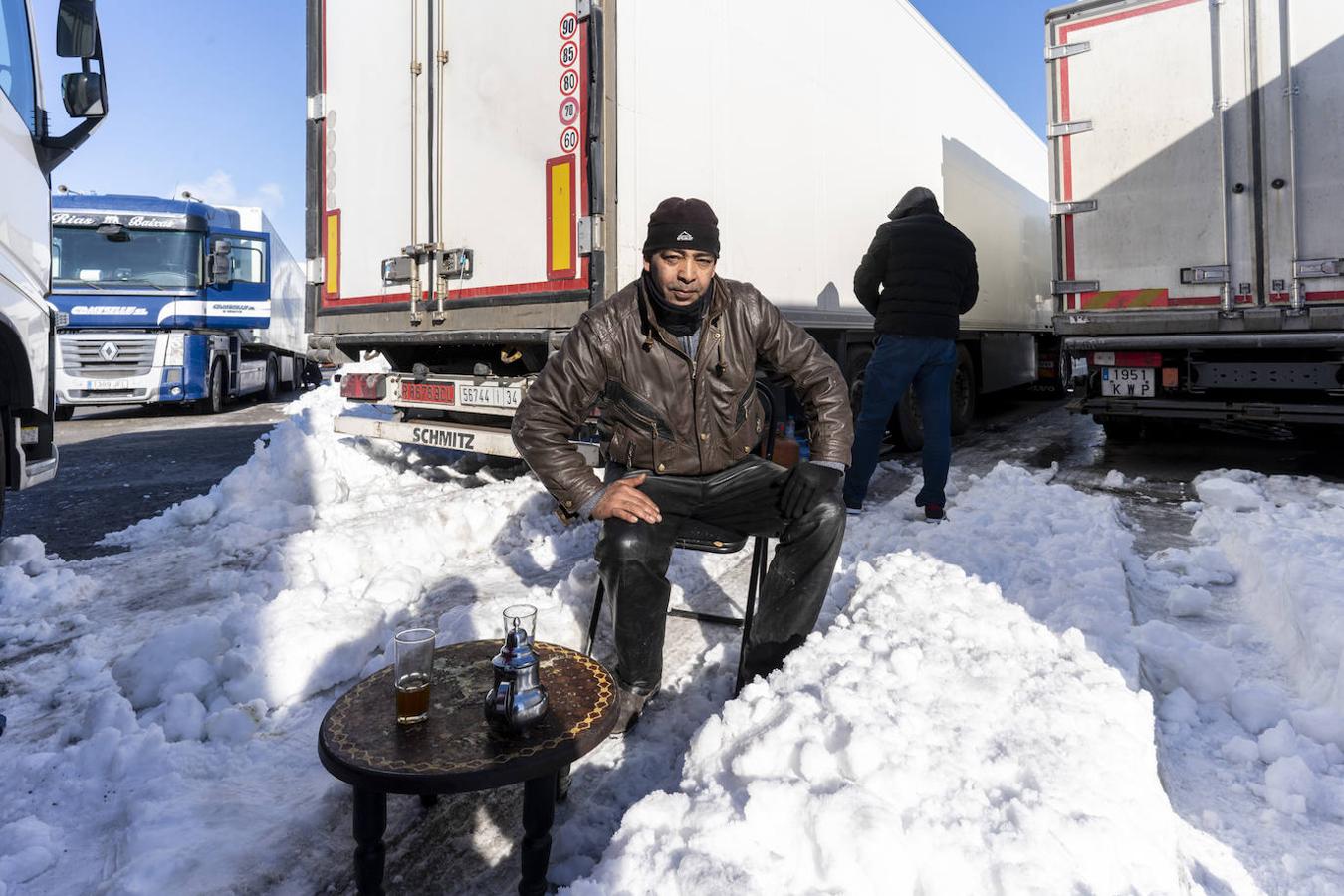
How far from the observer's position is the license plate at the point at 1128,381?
6430 mm

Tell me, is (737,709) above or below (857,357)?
below

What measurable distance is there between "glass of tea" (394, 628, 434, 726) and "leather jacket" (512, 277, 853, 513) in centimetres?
67

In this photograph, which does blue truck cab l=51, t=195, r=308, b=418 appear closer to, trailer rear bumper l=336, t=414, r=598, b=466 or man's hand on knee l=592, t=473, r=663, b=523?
trailer rear bumper l=336, t=414, r=598, b=466

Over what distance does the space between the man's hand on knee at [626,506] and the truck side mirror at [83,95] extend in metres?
3.35

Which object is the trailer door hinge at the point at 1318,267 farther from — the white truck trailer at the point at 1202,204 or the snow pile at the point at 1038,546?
the snow pile at the point at 1038,546

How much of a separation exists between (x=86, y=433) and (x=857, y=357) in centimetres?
967

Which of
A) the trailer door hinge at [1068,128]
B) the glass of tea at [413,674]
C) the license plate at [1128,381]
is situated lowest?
the glass of tea at [413,674]

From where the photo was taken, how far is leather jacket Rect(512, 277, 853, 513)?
2.52m

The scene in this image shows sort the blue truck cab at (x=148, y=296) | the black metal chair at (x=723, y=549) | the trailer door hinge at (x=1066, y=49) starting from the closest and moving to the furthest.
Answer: the black metal chair at (x=723, y=549)
the trailer door hinge at (x=1066, y=49)
the blue truck cab at (x=148, y=296)

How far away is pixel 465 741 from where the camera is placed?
172 cm

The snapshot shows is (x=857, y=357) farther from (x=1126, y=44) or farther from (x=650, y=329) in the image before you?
(x=650, y=329)

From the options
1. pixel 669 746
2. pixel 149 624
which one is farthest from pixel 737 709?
pixel 149 624

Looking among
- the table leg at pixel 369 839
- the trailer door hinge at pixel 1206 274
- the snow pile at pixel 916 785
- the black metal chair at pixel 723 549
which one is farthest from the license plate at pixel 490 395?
the trailer door hinge at pixel 1206 274

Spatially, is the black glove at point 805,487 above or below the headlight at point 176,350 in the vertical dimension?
below
